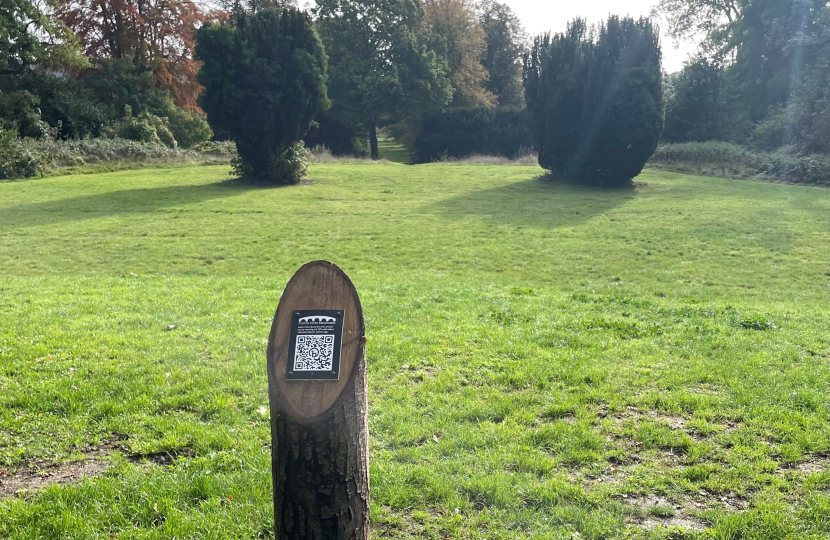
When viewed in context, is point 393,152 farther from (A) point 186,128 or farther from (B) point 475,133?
(A) point 186,128

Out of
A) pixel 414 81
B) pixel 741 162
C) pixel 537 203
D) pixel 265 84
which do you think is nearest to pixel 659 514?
pixel 537 203

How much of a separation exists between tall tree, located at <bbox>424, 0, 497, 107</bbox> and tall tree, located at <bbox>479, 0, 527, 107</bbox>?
9.18 ft

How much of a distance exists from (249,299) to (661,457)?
248 inches

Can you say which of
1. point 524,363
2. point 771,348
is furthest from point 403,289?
point 771,348

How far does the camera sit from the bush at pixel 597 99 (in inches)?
944

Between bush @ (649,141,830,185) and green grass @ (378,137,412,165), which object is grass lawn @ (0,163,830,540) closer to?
bush @ (649,141,830,185)

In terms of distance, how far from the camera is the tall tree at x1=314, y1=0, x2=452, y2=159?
4297 centimetres

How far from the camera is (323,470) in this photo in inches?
102

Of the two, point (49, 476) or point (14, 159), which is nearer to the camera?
point (49, 476)

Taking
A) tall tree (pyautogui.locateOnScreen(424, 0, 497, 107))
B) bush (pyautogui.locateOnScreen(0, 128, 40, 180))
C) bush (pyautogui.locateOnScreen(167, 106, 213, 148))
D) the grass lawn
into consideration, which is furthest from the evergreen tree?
bush (pyautogui.locateOnScreen(0, 128, 40, 180))

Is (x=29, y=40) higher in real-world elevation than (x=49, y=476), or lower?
higher

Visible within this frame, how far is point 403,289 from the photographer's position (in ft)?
33.1

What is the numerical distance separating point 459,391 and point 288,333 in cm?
285

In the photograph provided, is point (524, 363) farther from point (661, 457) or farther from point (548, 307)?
point (548, 307)
